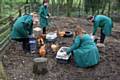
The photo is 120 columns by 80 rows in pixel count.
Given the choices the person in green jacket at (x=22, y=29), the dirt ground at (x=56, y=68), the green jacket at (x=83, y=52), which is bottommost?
the dirt ground at (x=56, y=68)

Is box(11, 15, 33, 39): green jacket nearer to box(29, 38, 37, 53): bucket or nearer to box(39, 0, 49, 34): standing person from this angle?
box(29, 38, 37, 53): bucket

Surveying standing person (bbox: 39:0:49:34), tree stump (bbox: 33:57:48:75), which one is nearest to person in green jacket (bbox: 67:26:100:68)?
tree stump (bbox: 33:57:48:75)

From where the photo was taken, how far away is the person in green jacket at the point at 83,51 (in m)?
9.82

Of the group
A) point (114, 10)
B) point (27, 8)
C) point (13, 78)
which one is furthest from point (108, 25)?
point (114, 10)

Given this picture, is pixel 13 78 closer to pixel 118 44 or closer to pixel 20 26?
pixel 20 26

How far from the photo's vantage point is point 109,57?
10891mm

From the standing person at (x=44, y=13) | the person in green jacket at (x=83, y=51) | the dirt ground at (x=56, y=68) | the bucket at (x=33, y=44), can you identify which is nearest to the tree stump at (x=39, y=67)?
the dirt ground at (x=56, y=68)

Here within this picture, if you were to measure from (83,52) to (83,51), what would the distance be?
0.11 feet

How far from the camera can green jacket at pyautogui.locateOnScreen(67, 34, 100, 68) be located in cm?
982

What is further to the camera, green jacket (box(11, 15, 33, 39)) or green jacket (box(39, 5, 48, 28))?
green jacket (box(39, 5, 48, 28))

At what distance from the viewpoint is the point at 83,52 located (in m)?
9.82

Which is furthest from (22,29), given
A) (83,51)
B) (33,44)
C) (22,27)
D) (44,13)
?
(44,13)

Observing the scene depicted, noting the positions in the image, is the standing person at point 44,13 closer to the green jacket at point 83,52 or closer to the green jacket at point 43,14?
the green jacket at point 43,14

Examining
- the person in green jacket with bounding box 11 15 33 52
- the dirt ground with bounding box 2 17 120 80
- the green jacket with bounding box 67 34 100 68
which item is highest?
the person in green jacket with bounding box 11 15 33 52
